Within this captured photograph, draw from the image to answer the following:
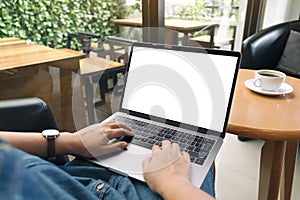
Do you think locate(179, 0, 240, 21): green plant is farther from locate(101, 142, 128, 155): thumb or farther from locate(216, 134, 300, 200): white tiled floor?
locate(101, 142, 128, 155): thumb

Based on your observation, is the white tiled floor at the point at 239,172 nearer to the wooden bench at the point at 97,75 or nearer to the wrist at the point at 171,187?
the wooden bench at the point at 97,75

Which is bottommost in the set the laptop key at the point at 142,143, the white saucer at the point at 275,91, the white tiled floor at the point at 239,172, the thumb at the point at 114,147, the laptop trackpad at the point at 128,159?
the white tiled floor at the point at 239,172

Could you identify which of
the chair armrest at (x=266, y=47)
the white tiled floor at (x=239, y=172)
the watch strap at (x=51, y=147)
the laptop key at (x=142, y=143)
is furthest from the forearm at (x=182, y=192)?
the chair armrest at (x=266, y=47)

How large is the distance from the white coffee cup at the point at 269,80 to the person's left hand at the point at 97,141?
2.00 ft

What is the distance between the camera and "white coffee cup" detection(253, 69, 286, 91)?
100 centimetres

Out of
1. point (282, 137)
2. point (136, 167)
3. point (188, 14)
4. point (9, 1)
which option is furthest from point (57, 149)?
point (188, 14)

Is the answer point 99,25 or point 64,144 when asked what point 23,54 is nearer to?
point 99,25

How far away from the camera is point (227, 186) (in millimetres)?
1471

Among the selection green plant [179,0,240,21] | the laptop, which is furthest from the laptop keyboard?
green plant [179,0,240,21]

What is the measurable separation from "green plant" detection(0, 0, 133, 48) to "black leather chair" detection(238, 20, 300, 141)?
968 millimetres

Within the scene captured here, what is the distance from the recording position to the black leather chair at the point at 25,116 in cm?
84

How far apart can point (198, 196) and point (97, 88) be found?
0.78 meters

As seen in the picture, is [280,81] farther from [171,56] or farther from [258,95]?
[171,56]

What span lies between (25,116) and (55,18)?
76cm
